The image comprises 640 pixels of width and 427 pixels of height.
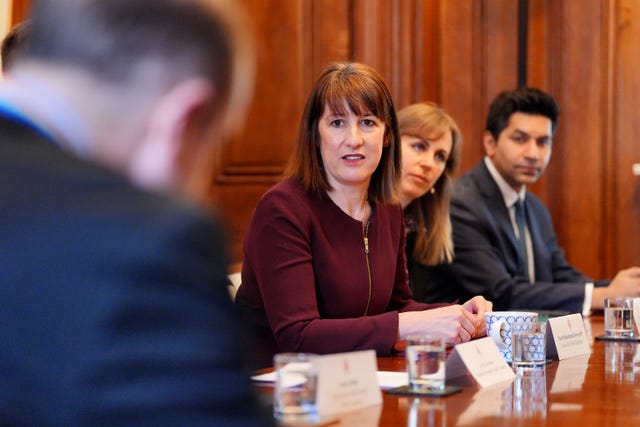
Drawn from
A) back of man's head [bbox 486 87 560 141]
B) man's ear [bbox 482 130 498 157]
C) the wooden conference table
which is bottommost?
the wooden conference table

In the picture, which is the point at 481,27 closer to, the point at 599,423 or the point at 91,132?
the point at 599,423


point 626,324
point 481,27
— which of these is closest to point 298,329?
point 626,324

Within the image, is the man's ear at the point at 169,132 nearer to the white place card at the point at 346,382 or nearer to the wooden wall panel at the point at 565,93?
the white place card at the point at 346,382

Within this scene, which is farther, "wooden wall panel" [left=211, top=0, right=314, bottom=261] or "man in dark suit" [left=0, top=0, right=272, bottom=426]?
"wooden wall panel" [left=211, top=0, right=314, bottom=261]

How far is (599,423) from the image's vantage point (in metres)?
1.58

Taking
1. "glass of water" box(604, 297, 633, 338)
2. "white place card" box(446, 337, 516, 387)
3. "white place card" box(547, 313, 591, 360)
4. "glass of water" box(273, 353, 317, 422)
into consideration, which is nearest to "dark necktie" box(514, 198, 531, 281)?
"glass of water" box(604, 297, 633, 338)

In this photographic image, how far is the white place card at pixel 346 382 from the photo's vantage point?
4.96 feet

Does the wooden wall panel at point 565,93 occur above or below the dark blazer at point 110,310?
above

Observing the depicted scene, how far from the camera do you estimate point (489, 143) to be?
4.68m

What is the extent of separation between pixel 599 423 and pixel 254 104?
11.4ft

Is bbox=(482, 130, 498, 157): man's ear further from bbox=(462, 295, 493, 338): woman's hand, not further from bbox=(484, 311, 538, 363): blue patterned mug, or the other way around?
bbox=(484, 311, 538, 363): blue patterned mug

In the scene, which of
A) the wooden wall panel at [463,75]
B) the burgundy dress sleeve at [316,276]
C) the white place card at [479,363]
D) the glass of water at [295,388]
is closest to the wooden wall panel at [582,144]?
the wooden wall panel at [463,75]

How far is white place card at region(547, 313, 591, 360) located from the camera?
2430mm

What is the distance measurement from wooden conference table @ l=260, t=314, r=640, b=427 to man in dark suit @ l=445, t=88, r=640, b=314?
1.56m
